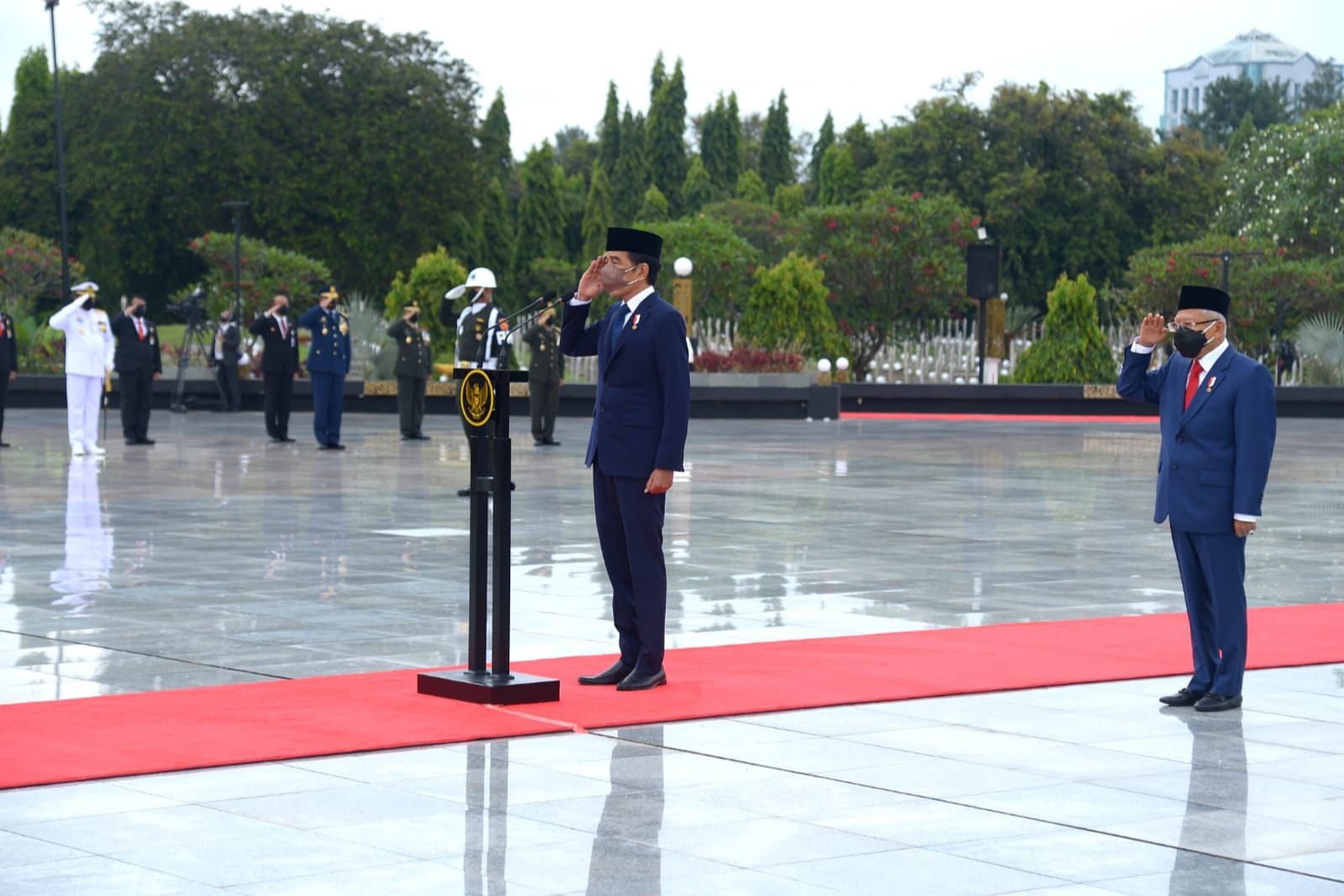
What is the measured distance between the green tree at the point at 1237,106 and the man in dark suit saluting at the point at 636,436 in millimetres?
128892

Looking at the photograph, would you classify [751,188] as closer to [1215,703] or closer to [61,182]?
[61,182]

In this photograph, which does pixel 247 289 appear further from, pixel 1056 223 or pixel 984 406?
pixel 1056 223

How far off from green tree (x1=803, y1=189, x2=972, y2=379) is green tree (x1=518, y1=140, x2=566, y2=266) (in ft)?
108

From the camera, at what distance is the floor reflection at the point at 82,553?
1073 centimetres

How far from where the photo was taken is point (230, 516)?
1552 cm

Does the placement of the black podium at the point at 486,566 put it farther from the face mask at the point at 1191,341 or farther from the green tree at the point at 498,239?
the green tree at the point at 498,239

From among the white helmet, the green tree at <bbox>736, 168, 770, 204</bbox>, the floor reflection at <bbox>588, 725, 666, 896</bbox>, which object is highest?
the green tree at <bbox>736, 168, 770, 204</bbox>

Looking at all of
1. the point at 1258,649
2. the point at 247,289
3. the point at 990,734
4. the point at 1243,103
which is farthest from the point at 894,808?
the point at 1243,103

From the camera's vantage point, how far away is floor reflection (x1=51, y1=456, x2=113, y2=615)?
10.7 metres

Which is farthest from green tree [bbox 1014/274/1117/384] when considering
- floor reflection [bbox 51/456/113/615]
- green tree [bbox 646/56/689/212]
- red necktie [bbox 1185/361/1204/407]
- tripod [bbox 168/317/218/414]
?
green tree [bbox 646/56/689/212]

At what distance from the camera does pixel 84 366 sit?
22.1m

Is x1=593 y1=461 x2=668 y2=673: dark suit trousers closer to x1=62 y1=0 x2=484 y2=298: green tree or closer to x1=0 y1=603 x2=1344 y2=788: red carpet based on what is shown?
x1=0 y1=603 x2=1344 y2=788: red carpet

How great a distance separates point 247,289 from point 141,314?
1687cm


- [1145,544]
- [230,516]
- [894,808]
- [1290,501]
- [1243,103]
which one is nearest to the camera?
[894,808]
